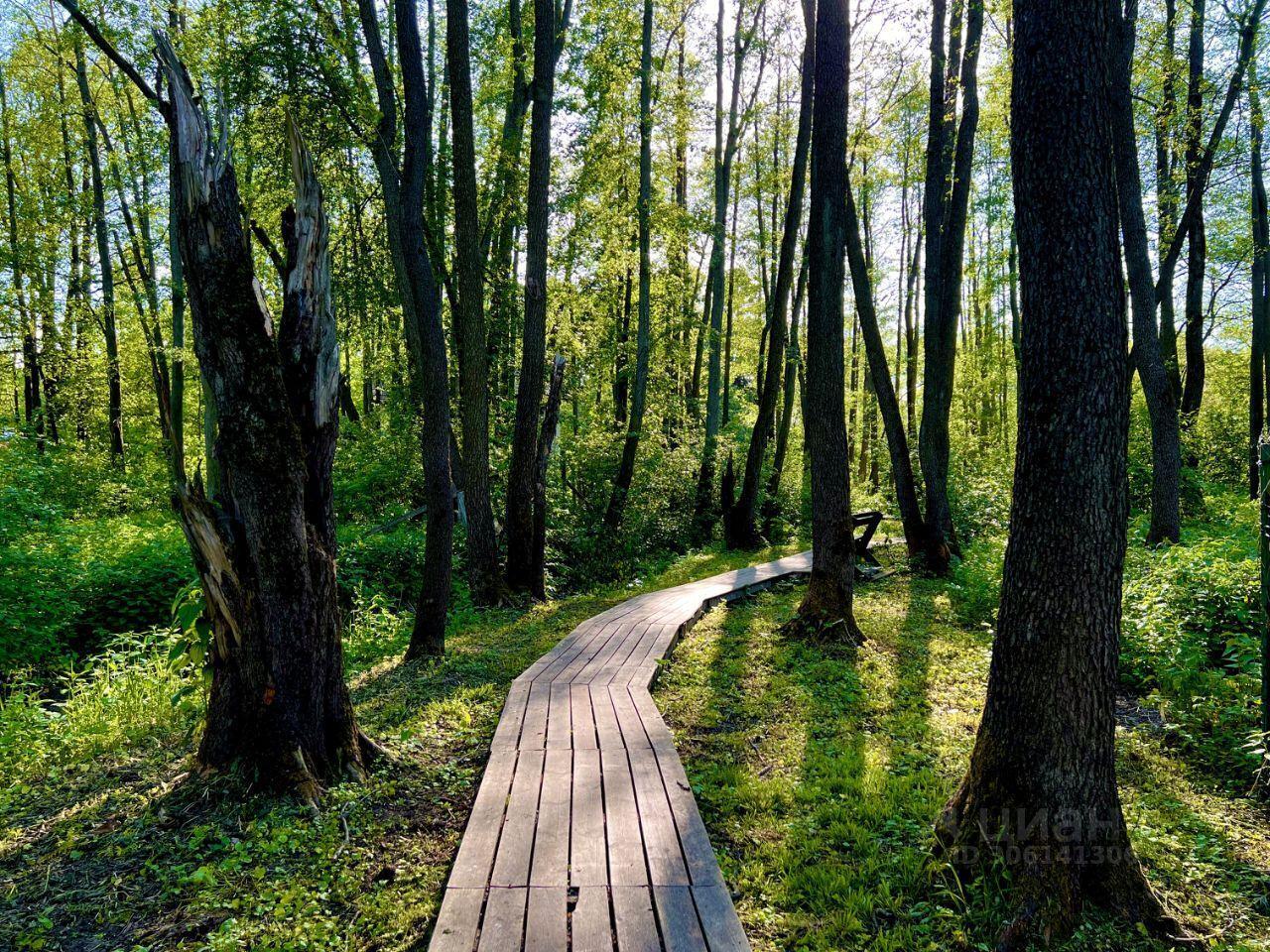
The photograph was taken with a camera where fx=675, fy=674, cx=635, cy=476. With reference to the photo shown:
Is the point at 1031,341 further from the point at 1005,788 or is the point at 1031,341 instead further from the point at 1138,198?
the point at 1138,198

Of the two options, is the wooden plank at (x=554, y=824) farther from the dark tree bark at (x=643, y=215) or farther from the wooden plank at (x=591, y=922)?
the dark tree bark at (x=643, y=215)

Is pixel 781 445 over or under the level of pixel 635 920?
over

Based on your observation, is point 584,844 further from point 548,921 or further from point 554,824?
point 548,921

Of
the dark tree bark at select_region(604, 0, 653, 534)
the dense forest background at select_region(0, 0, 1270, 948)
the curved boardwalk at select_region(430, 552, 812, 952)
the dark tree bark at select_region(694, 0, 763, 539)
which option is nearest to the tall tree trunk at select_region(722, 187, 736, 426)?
the dense forest background at select_region(0, 0, 1270, 948)

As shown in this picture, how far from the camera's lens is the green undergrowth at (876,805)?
2750 millimetres

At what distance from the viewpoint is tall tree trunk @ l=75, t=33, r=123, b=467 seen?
17422mm

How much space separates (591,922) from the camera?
2400mm

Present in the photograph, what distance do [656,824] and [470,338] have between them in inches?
284

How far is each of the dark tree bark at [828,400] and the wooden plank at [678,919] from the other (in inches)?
183

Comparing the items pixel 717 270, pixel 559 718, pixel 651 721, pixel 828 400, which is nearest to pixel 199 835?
pixel 559 718

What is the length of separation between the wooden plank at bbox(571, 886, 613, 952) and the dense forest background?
70 cm

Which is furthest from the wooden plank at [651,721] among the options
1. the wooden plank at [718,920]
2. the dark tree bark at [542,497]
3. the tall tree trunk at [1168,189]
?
the tall tree trunk at [1168,189]

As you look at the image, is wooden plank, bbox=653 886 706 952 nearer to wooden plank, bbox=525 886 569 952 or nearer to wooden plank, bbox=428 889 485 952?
wooden plank, bbox=525 886 569 952

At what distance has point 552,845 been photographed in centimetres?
292
